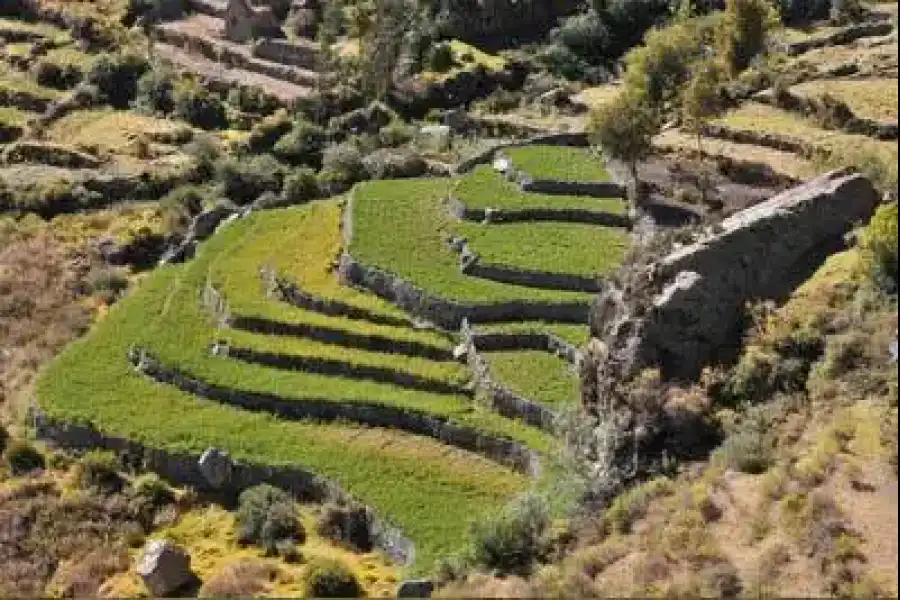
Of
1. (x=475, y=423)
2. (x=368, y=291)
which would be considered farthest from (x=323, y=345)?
(x=475, y=423)

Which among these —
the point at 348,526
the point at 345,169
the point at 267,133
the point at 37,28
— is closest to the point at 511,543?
the point at 348,526

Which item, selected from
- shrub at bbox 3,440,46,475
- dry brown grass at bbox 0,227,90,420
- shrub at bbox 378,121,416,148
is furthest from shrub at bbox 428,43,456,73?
shrub at bbox 3,440,46,475

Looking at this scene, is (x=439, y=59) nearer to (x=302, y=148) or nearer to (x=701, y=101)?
(x=302, y=148)

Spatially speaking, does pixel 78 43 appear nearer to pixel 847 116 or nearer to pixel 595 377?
pixel 847 116

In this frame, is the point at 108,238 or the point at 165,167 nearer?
the point at 108,238

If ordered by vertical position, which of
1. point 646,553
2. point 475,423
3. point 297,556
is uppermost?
point 646,553

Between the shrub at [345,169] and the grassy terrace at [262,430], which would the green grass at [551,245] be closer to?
the grassy terrace at [262,430]
